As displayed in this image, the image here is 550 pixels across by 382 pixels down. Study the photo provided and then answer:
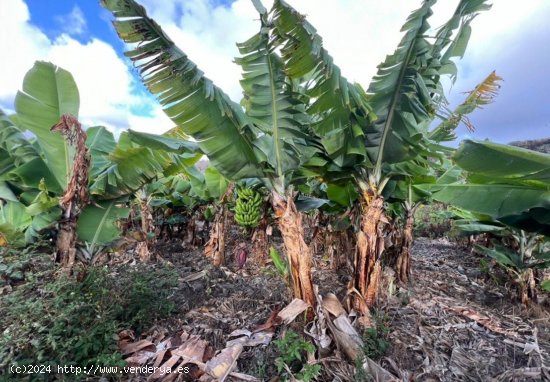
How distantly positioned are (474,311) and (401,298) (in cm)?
66

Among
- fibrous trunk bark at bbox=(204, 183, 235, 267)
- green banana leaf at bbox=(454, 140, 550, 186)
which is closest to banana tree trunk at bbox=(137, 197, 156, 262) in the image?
fibrous trunk bark at bbox=(204, 183, 235, 267)

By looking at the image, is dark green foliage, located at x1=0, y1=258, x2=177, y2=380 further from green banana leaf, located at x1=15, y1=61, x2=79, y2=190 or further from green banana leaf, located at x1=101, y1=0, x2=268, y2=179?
green banana leaf, located at x1=101, y1=0, x2=268, y2=179

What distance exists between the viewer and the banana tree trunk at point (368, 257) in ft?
7.48

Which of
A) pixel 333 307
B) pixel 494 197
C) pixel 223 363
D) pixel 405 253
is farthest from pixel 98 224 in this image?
pixel 494 197

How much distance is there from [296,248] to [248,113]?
43.6 inches

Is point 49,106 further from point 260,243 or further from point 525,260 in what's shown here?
point 525,260

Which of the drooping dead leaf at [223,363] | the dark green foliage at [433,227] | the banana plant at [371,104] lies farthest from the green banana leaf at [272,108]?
the dark green foliage at [433,227]

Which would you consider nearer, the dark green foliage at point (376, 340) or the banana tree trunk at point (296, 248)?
the dark green foliage at point (376, 340)

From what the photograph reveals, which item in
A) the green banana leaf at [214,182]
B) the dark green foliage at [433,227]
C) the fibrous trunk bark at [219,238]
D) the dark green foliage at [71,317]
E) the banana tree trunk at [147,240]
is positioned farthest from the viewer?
the dark green foliage at [433,227]

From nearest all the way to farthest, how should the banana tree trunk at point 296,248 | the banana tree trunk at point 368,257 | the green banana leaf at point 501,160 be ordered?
the green banana leaf at point 501,160, the banana tree trunk at point 296,248, the banana tree trunk at point 368,257

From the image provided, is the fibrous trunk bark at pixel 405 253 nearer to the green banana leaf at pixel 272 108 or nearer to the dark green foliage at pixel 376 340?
the dark green foliage at pixel 376 340

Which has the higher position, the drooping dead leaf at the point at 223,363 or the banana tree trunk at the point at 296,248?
the banana tree trunk at the point at 296,248

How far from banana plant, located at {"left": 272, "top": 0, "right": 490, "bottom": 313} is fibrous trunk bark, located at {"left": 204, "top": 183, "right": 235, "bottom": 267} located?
74.3 inches

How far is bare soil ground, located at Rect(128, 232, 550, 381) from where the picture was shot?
192 cm
